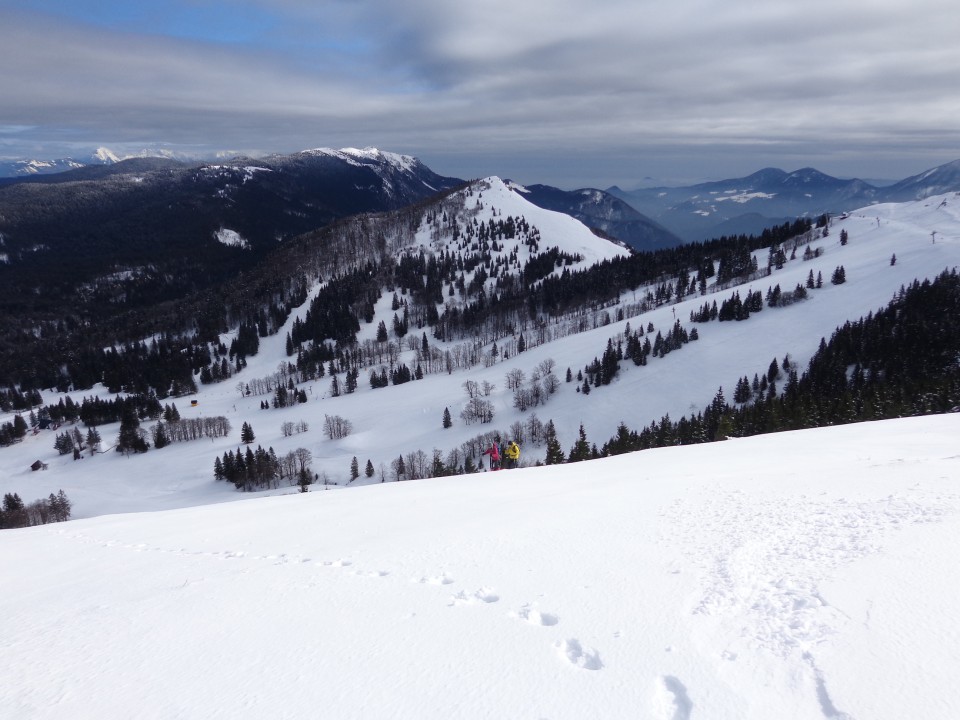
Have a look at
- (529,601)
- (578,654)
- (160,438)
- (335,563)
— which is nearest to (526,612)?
(529,601)

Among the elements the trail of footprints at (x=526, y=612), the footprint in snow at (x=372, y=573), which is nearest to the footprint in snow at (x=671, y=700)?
the trail of footprints at (x=526, y=612)

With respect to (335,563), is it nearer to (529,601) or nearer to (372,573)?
(372,573)

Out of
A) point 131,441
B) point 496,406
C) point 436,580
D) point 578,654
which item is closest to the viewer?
point 578,654

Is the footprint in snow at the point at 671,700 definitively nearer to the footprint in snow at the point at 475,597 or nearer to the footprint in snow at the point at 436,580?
A: the footprint in snow at the point at 475,597

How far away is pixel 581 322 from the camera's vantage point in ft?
610

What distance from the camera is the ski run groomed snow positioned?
6.22m

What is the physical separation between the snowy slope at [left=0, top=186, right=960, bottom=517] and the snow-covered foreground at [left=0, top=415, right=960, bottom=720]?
90.9 meters

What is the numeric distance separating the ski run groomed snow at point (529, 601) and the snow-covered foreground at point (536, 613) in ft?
0.15

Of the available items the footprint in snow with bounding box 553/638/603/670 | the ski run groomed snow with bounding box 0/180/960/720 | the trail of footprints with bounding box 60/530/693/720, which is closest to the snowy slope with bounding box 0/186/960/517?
the ski run groomed snow with bounding box 0/180/960/720

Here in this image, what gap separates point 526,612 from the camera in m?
8.39

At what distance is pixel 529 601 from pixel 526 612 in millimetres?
417

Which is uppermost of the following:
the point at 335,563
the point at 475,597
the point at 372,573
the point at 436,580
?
the point at 475,597

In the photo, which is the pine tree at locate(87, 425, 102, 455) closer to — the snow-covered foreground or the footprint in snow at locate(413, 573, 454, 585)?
the snow-covered foreground

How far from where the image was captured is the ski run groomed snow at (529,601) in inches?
245
